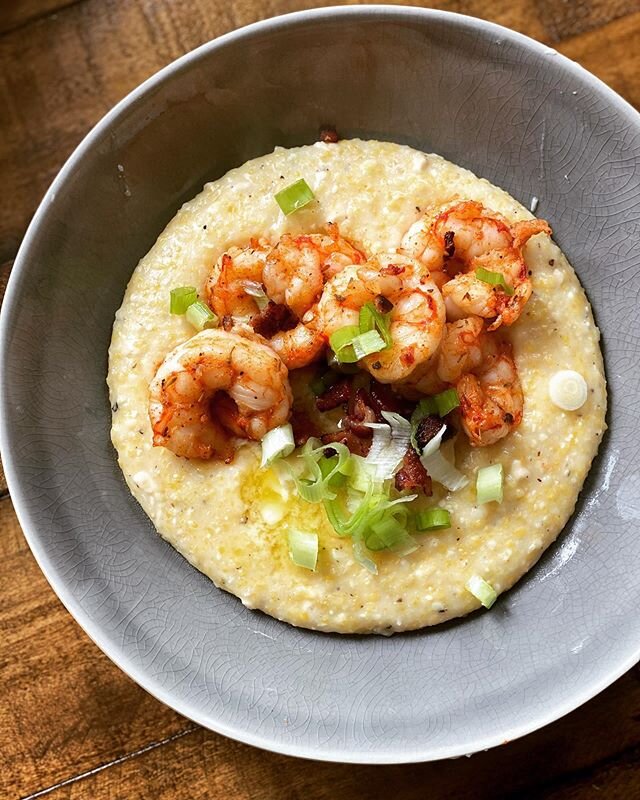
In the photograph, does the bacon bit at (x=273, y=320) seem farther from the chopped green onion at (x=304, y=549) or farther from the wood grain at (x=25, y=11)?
the wood grain at (x=25, y=11)

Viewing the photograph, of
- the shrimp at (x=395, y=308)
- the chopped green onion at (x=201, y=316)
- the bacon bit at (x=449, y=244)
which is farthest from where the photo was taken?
the chopped green onion at (x=201, y=316)

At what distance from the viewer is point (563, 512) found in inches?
116

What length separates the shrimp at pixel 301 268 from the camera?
9.22 feet

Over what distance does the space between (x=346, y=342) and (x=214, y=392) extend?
48 centimetres

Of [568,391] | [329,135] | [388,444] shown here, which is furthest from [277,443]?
[329,135]

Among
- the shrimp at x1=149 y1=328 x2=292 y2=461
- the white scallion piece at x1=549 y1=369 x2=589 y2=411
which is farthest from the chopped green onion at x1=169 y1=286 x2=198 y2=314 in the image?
the white scallion piece at x1=549 y1=369 x2=589 y2=411

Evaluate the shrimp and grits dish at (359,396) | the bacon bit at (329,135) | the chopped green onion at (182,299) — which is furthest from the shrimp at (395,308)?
the bacon bit at (329,135)

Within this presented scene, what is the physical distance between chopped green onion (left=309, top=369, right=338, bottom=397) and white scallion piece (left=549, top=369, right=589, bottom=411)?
2.51ft

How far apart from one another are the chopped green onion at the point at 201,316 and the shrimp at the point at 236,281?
34 millimetres

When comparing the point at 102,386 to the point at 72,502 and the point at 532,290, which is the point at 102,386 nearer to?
the point at 72,502

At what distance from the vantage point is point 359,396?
9.67 ft

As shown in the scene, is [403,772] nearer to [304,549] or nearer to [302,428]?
[304,549]

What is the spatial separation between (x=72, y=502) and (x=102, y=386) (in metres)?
0.46

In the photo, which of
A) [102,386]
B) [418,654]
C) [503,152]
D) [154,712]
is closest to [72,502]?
[102,386]
